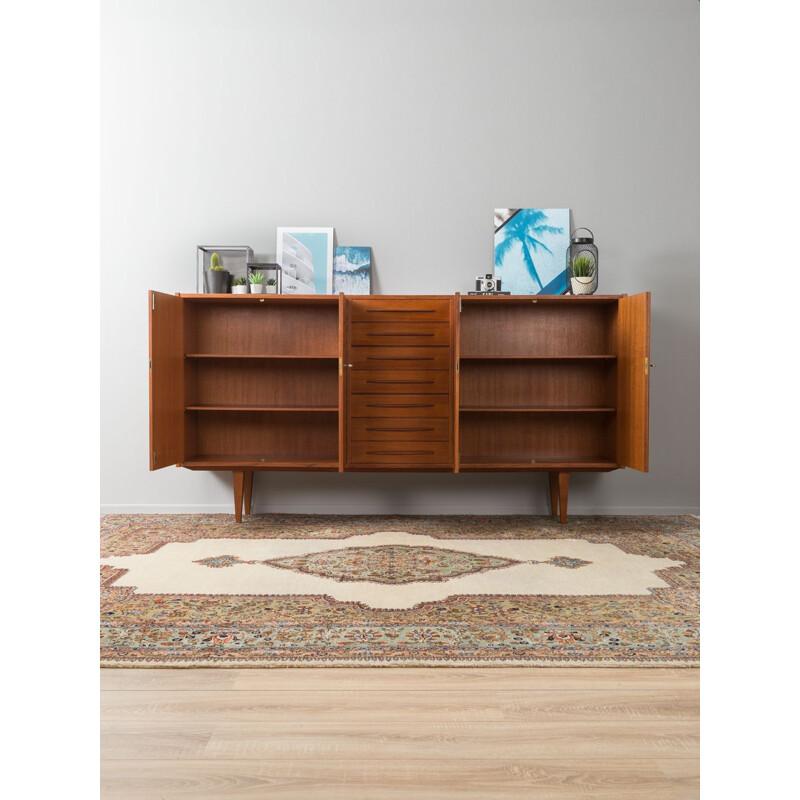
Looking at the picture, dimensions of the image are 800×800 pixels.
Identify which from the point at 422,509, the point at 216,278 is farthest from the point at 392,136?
the point at 422,509

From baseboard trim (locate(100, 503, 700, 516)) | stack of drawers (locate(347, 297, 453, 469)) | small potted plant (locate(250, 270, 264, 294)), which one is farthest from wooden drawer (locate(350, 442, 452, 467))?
small potted plant (locate(250, 270, 264, 294))

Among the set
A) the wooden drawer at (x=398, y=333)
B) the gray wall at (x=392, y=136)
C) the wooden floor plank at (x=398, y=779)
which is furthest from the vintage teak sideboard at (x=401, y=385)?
the wooden floor plank at (x=398, y=779)

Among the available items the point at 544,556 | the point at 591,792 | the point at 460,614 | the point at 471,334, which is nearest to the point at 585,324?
the point at 471,334

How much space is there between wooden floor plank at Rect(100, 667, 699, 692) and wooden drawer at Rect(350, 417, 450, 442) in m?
1.91

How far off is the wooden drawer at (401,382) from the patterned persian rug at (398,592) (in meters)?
Result: 0.78

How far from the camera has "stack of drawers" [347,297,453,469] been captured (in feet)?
12.2

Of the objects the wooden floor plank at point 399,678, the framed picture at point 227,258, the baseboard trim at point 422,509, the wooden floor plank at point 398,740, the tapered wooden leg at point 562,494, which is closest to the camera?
the wooden floor plank at point 398,740

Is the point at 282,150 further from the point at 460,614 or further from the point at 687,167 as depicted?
the point at 460,614

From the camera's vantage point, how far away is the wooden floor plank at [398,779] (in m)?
1.31

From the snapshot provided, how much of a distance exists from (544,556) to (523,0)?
10.8 ft

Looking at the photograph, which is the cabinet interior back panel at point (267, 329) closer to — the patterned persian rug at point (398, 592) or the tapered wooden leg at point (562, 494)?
the patterned persian rug at point (398, 592)

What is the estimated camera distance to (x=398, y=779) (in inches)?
53.5

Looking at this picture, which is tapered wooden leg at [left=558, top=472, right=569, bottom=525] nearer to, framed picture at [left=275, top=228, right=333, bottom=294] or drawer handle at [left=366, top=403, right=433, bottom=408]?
drawer handle at [left=366, top=403, right=433, bottom=408]

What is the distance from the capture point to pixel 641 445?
3.43m
